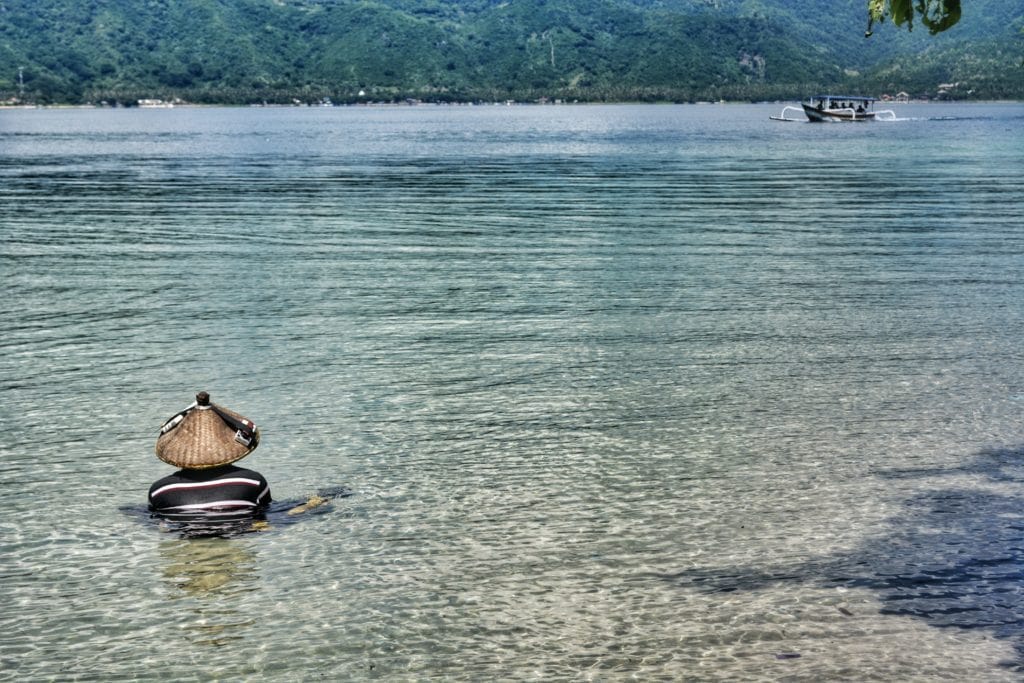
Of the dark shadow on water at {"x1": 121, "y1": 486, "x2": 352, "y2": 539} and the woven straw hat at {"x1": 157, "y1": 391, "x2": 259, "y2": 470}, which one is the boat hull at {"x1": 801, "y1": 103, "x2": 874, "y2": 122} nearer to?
the dark shadow on water at {"x1": 121, "y1": 486, "x2": 352, "y2": 539}

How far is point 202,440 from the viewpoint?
12648mm

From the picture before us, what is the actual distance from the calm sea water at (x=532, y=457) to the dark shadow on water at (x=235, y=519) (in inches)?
5.2

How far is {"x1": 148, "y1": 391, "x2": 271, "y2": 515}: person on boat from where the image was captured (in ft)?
41.4

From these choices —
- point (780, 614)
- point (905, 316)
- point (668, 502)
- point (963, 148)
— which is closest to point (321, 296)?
point (905, 316)

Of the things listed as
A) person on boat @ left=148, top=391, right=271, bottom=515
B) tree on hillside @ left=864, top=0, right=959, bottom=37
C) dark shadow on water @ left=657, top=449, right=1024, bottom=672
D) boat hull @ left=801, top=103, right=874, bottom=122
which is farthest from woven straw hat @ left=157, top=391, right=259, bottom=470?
boat hull @ left=801, top=103, right=874, bottom=122

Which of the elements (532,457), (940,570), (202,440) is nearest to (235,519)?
(202,440)

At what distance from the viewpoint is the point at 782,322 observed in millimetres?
23422

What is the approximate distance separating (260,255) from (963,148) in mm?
81043

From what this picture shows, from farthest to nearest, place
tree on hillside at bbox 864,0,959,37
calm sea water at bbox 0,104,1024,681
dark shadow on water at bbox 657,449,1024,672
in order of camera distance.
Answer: dark shadow on water at bbox 657,449,1024,672 < calm sea water at bbox 0,104,1024,681 < tree on hillside at bbox 864,0,959,37

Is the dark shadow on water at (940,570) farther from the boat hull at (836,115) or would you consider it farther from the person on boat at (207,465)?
the boat hull at (836,115)

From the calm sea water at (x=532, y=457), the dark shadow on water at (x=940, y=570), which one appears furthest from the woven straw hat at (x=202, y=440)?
the dark shadow on water at (x=940, y=570)

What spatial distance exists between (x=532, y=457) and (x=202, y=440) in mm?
4126

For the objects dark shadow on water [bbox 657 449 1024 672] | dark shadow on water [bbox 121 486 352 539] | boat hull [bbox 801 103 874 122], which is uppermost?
boat hull [bbox 801 103 874 122]

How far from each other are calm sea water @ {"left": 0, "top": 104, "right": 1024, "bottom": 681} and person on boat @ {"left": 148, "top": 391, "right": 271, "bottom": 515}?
462 mm
